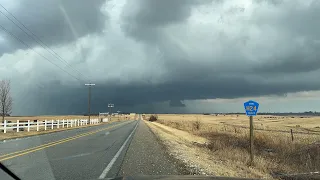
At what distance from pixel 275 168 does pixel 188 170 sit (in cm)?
592

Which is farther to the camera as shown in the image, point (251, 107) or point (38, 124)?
point (38, 124)

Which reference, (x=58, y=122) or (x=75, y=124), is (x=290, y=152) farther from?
(x=75, y=124)

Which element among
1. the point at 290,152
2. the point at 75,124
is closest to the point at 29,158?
the point at 290,152

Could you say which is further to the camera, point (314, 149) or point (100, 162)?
point (314, 149)

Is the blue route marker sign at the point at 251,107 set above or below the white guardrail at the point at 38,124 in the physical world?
above

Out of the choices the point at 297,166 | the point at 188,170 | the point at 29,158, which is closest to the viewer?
the point at 188,170

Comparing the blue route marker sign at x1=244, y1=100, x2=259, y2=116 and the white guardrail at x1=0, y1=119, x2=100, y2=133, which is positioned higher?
the blue route marker sign at x1=244, y1=100, x2=259, y2=116

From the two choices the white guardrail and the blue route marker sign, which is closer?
the blue route marker sign

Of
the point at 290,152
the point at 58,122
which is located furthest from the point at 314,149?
the point at 58,122

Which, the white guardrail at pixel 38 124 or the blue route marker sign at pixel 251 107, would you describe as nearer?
the blue route marker sign at pixel 251 107

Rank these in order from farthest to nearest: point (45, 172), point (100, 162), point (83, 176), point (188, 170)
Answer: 1. point (100, 162)
2. point (188, 170)
3. point (45, 172)
4. point (83, 176)

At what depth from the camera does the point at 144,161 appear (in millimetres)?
13266

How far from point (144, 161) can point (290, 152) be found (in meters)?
10.9

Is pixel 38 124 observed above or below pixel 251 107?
below
